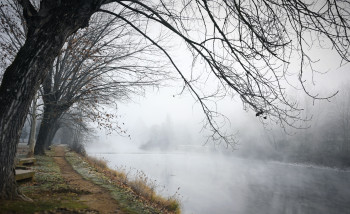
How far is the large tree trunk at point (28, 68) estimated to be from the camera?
8.55 ft

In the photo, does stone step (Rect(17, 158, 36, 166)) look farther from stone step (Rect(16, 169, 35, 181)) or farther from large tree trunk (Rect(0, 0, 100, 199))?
large tree trunk (Rect(0, 0, 100, 199))

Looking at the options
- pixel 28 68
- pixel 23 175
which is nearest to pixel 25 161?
pixel 23 175

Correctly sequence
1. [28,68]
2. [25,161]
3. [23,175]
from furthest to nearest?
[25,161]
[23,175]
[28,68]

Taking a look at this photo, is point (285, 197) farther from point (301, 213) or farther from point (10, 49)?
point (10, 49)

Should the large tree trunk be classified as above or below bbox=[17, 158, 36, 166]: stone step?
above

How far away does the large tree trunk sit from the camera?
2605 millimetres

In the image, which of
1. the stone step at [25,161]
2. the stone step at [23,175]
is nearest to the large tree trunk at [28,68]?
the stone step at [23,175]

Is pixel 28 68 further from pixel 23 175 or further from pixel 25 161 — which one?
pixel 25 161

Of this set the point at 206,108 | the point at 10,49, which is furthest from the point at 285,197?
the point at 10,49

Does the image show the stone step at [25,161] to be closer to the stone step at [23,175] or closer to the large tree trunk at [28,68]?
the stone step at [23,175]

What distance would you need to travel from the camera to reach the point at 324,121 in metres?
45.7

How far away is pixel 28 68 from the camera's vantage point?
2.66m

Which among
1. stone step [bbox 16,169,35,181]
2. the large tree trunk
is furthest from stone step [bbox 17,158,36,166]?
the large tree trunk

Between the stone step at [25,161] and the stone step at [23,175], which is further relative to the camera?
the stone step at [25,161]
